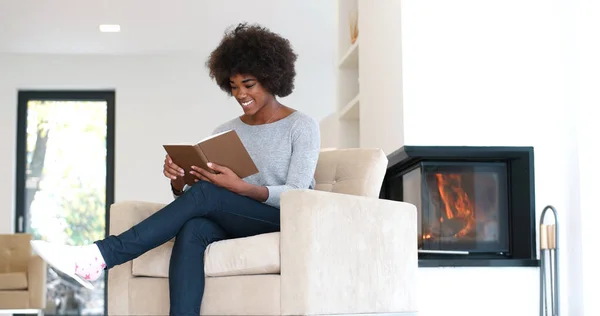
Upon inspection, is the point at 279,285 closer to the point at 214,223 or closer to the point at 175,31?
the point at 214,223

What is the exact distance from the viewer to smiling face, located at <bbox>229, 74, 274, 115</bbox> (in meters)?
3.31

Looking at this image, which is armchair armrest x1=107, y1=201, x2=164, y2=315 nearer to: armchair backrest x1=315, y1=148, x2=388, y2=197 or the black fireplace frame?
armchair backrest x1=315, y1=148, x2=388, y2=197

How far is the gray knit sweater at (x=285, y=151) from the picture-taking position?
314cm

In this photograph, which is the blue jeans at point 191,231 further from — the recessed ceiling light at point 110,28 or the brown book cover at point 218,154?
the recessed ceiling light at point 110,28

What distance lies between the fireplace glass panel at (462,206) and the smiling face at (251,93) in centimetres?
108

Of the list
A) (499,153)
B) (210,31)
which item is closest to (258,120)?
(499,153)

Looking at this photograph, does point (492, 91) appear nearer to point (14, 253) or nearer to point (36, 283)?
point (36, 283)

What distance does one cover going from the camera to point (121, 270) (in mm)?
3068

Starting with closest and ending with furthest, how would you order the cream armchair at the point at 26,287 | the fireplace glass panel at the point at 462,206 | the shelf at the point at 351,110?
the fireplace glass panel at the point at 462,206, the shelf at the point at 351,110, the cream armchair at the point at 26,287

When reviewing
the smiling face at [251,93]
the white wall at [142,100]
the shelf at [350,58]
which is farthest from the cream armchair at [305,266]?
the white wall at [142,100]

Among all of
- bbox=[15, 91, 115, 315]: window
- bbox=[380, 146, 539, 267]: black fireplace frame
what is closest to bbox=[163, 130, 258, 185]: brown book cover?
bbox=[380, 146, 539, 267]: black fireplace frame

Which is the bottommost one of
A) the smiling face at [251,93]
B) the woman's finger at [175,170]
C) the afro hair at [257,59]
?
the woman's finger at [175,170]

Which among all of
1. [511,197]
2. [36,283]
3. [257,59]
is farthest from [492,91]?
[36,283]

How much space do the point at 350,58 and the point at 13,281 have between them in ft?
9.86
